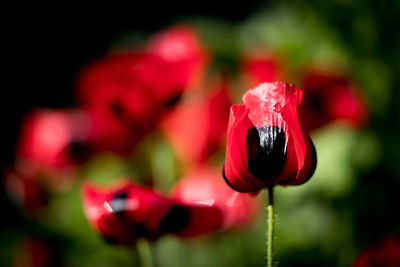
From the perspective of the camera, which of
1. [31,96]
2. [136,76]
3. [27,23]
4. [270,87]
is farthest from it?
[27,23]

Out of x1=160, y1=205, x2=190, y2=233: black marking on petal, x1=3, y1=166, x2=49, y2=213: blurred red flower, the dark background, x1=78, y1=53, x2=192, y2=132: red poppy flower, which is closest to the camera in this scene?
x1=160, y1=205, x2=190, y2=233: black marking on petal

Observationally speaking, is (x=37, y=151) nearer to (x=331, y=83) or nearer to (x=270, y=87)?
(x=331, y=83)

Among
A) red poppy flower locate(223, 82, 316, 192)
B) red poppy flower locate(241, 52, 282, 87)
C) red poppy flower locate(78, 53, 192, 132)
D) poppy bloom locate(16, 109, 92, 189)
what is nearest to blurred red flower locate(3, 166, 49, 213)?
poppy bloom locate(16, 109, 92, 189)

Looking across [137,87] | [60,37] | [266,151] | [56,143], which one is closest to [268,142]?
[266,151]

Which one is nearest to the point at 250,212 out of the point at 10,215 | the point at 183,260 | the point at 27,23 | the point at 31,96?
the point at 183,260

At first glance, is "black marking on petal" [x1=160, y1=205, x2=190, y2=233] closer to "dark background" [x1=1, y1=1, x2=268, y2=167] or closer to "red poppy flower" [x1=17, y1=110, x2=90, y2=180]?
"red poppy flower" [x1=17, y1=110, x2=90, y2=180]

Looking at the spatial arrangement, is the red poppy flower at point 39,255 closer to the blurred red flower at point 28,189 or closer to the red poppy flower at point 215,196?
the blurred red flower at point 28,189
